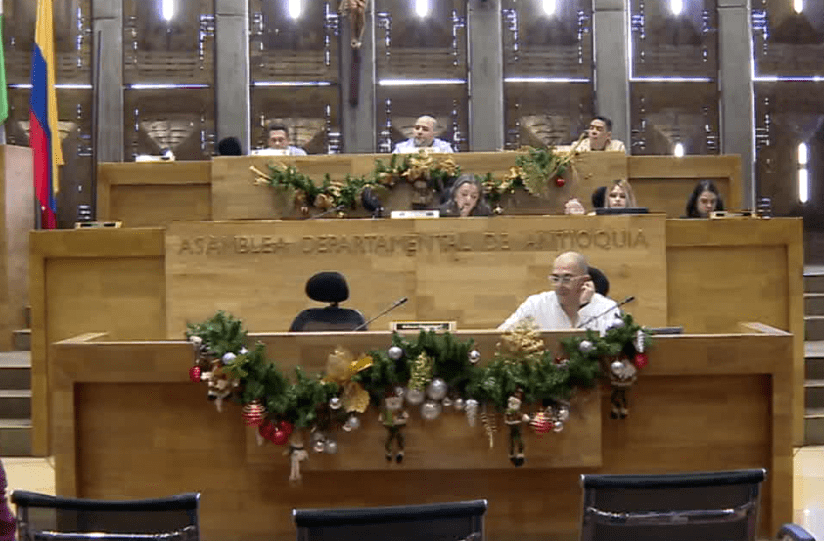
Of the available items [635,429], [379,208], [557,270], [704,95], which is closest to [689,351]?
[635,429]

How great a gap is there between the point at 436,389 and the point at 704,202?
4481 millimetres

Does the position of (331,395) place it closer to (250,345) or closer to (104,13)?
(250,345)

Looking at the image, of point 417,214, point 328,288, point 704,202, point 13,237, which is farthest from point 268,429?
point 13,237

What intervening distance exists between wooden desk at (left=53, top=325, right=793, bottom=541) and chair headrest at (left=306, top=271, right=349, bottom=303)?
1.56m

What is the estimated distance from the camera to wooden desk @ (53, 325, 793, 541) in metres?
6.02

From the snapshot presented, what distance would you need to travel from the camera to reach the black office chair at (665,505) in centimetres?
381

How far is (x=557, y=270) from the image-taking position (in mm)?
6781

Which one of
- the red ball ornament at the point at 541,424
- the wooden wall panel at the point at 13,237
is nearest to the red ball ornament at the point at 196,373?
the red ball ornament at the point at 541,424

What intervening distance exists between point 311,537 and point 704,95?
39.0 ft

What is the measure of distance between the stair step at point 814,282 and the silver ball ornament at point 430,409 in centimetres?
690

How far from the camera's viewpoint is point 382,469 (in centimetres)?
597

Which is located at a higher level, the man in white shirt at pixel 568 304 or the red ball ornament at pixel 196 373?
the man in white shirt at pixel 568 304

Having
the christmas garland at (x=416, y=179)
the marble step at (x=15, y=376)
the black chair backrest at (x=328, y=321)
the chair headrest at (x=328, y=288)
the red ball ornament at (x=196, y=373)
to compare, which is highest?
the christmas garland at (x=416, y=179)

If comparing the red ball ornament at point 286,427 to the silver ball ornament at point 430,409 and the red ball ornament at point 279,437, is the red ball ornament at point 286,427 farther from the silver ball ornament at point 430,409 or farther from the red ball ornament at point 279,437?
the silver ball ornament at point 430,409
